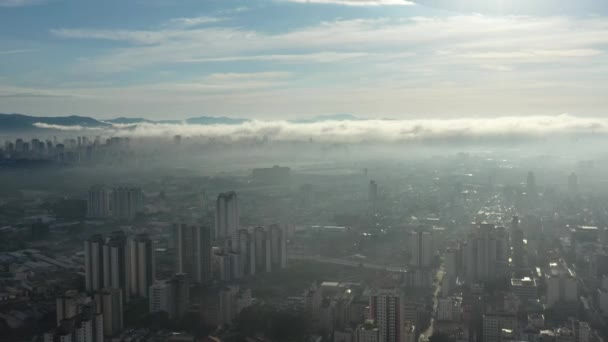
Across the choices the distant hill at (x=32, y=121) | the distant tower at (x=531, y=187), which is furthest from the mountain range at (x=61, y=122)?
the distant tower at (x=531, y=187)

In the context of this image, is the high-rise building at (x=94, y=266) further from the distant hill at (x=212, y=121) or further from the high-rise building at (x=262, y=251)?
the distant hill at (x=212, y=121)

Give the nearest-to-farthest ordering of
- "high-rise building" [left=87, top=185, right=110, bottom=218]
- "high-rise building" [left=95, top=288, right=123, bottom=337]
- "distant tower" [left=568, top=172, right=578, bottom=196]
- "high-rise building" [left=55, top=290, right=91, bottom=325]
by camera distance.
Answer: "high-rise building" [left=55, top=290, right=91, bottom=325]
"high-rise building" [left=95, top=288, right=123, bottom=337]
"high-rise building" [left=87, top=185, right=110, bottom=218]
"distant tower" [left=568, top=172, right=578, bottom=196]

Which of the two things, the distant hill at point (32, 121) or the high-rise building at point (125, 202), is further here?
the distant hill at point (32, 121)

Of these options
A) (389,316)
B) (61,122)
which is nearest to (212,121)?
(61,122)

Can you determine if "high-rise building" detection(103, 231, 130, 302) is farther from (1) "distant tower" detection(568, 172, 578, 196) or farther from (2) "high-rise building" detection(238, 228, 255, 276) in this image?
(1) "distant tower" detection(568, 172, 578, 196)

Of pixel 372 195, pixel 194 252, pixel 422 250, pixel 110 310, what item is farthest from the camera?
pixel 372 195

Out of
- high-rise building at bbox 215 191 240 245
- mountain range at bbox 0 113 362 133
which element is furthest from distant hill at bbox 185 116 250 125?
high-rise building at bbox 215 191 240 245

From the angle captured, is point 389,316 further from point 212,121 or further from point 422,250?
point 212,121
